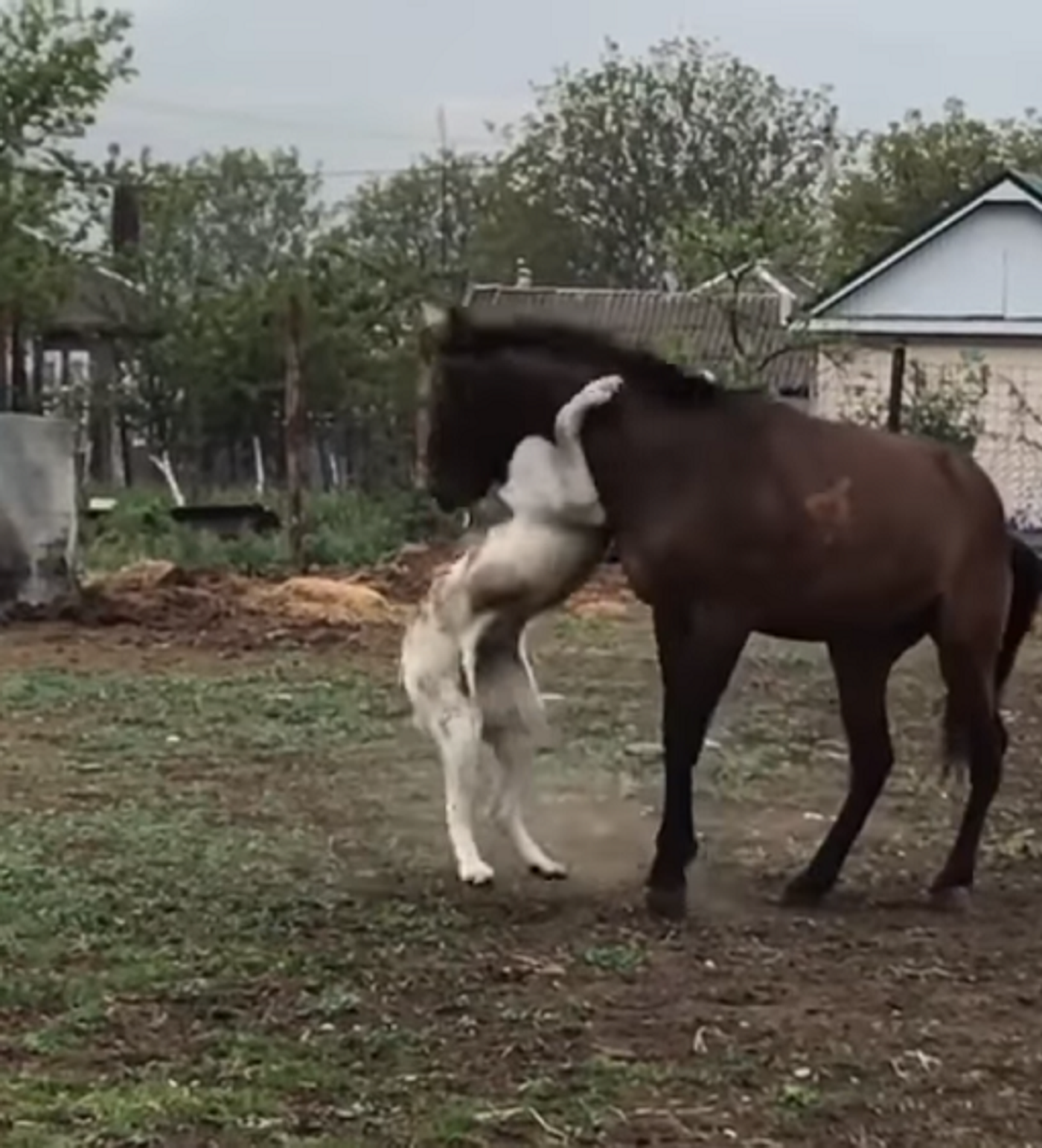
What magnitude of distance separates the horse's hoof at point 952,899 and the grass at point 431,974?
18 centimetres

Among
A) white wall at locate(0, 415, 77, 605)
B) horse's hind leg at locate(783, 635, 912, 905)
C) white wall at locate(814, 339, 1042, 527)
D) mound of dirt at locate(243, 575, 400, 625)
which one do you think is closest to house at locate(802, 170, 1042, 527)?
white wall at locate(814, 339, 1042, 527)

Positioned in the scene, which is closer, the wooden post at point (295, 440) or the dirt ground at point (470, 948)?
the dirt ground at point (470, 948)

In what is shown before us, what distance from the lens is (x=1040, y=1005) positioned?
6035 mm

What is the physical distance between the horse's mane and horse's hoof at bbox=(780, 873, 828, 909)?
1.44 metres

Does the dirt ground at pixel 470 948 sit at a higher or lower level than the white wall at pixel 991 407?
lower

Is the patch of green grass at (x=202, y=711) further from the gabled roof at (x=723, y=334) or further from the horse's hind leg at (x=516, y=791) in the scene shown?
the gabled roof at (x=723, y=334)

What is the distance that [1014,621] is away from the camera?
7.75 metres

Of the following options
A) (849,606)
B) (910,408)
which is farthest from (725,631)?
(910,408)

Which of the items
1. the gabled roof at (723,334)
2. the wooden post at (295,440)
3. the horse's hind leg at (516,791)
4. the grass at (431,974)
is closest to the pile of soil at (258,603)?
the wooden post at (295,440)

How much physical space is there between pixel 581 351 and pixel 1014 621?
5.24 ft

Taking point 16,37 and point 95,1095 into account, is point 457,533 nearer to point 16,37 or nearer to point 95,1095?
point 16,37

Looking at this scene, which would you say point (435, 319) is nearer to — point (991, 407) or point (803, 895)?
point (803, 895)

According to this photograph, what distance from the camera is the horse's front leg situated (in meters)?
7.07

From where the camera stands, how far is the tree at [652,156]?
171ft
